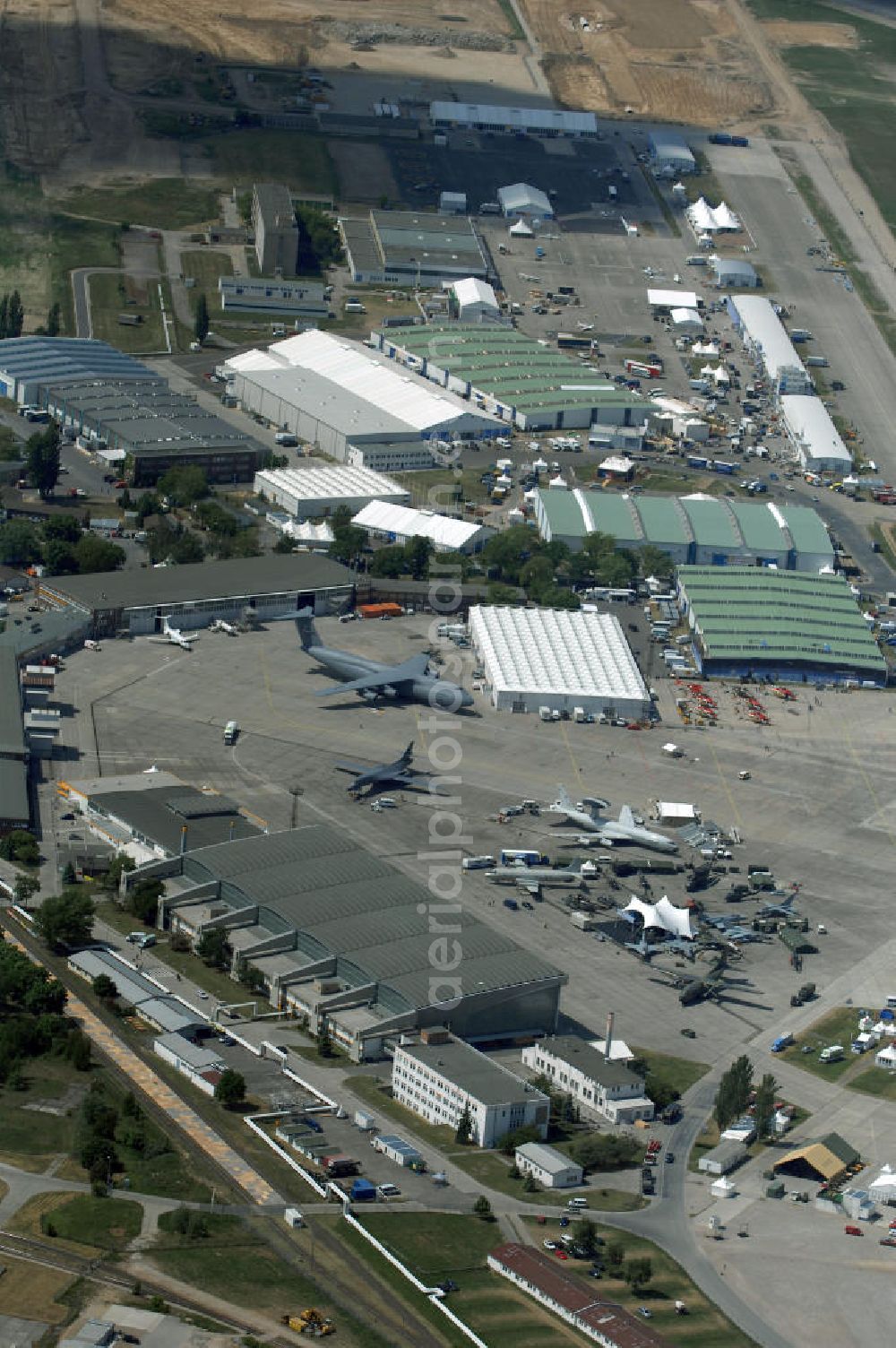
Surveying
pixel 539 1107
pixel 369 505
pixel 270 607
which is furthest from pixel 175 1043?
pixel 369 505

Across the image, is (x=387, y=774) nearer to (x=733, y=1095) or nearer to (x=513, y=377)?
(x=733, y=1095)

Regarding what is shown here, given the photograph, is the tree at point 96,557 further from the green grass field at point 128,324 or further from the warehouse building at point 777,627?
the green grass field at point 128,324

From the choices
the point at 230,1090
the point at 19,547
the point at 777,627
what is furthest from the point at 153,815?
the point at 777,627

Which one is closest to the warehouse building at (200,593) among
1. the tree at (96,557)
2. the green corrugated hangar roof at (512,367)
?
the tree at (96,557)

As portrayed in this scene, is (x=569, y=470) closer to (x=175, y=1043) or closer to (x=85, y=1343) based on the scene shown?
(x=175, y=1043)

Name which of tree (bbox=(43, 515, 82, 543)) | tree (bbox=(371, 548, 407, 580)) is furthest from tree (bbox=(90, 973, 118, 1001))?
tree (bbox=(371, 548, 407, 580))

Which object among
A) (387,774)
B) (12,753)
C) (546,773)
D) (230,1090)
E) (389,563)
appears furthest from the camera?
(389,563)

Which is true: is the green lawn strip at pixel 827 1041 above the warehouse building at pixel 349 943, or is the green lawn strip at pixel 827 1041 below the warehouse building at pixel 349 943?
below
